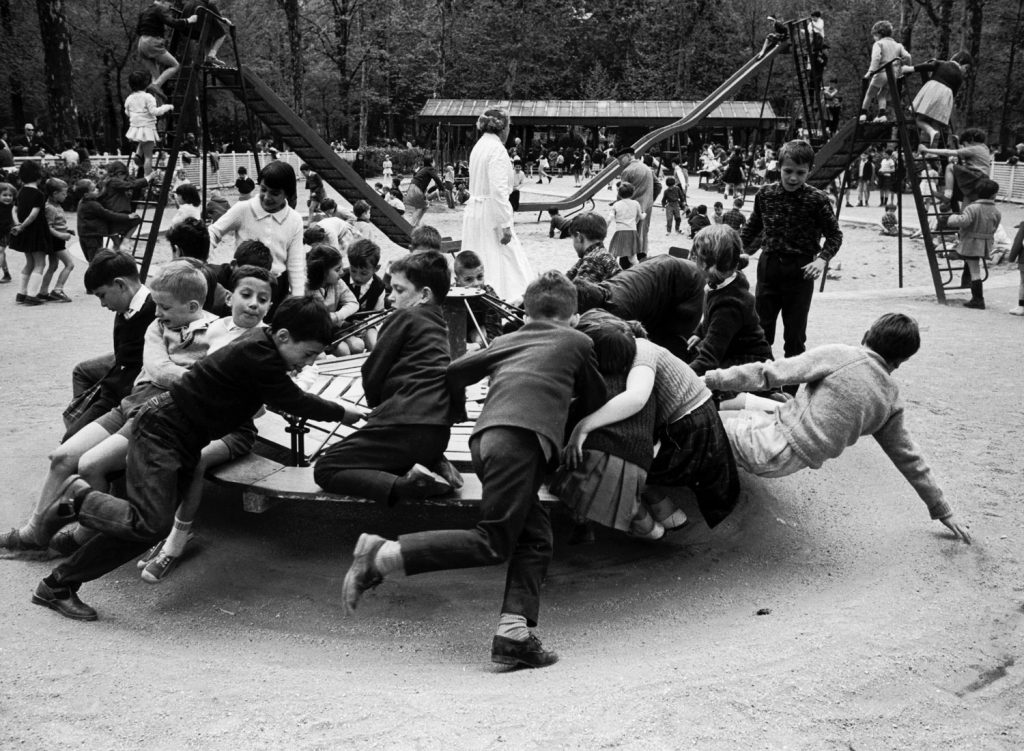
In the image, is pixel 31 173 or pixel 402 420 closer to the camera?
pixel 402 420

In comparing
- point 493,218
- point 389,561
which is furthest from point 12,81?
point 389,561

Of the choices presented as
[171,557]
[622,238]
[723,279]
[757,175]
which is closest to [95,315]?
[622,238]

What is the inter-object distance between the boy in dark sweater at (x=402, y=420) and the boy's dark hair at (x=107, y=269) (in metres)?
1.55

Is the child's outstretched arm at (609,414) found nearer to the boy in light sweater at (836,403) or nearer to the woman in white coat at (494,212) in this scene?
the boy in light sweater at (836,403)

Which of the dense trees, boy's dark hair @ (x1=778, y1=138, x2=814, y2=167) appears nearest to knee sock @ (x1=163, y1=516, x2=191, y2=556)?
boy's dark hair @ (x1=778, y1=138, x2=814, y2=167)

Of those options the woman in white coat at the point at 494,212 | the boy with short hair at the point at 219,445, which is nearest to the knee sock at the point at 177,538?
the boy with short hair at the point at 219,445

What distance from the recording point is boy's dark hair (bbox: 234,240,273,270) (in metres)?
6.13

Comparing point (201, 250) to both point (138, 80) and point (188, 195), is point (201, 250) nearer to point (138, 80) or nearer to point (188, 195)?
point (188, 195)

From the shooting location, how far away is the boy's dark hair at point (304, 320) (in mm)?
4176

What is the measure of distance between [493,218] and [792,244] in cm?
279

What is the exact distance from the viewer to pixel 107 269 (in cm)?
501

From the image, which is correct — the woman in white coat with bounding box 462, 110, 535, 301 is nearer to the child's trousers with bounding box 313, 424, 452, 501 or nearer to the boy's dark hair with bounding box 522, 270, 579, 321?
the boy's dark hair with bounding box 522, 270, 579, 321

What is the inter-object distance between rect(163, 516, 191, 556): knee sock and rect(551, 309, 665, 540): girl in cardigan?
5.82ft

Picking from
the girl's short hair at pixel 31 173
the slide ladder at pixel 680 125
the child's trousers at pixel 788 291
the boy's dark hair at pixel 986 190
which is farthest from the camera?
the slide ladder at pixel 680 125
